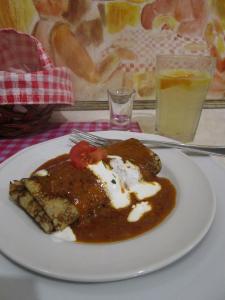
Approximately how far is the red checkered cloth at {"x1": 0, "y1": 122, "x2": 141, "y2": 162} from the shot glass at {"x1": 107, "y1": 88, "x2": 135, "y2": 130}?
0.04 meters

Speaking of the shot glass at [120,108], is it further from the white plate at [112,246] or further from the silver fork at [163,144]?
the white plate at [112,246]

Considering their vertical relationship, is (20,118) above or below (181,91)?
below

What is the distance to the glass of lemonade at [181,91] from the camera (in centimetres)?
134

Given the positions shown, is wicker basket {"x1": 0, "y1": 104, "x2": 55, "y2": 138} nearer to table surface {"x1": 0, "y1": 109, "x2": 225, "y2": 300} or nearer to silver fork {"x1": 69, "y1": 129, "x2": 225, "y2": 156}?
silver fork {"x1": 69, "y1": 129, "x2": 225, "y2": 156}

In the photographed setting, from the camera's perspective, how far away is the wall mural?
1549 millimetres

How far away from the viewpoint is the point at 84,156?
3.14 feet

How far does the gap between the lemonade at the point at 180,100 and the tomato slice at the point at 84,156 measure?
547 millimetres

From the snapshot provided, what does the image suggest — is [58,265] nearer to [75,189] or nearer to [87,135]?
[75,189]

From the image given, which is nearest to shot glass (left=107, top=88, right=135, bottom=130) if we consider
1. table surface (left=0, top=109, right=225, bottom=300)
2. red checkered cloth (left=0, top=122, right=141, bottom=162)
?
red checkered cloth (left=0, top=122, right=141, bottom=162)

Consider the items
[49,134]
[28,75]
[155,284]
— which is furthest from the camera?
[49,134]

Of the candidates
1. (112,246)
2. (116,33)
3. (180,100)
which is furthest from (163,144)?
(116,33)

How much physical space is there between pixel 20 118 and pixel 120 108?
1.49 ft

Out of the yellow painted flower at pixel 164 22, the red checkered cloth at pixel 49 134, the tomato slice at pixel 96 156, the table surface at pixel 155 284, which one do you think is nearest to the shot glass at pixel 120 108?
the red checkered cloth at pixel 49 134

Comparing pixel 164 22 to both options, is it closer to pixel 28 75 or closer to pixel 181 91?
pixel 181 91
